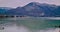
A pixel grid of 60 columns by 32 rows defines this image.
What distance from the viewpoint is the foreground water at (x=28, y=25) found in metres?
0.95

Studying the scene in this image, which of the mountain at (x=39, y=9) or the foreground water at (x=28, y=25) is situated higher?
the mountain at (x=39, y=9)

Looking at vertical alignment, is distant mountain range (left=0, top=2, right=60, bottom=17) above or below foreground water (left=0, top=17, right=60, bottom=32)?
above

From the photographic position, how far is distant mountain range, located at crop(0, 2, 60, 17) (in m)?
0.96

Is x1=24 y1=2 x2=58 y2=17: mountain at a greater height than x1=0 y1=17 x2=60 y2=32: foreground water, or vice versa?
x1=24 y1=2 x2=58 y2=17: mountain

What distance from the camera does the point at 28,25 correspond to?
3.13 ft

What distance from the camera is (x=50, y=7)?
38.1 inches

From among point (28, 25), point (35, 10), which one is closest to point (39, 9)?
point (35, 10)

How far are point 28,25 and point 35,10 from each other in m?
0.18

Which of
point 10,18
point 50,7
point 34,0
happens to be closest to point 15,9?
point 10,18

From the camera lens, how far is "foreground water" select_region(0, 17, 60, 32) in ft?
3.13

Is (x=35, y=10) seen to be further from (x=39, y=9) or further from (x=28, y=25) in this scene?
(x=28, y=25)

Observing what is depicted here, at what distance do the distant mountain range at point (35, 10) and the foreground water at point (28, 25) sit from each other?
0.06m

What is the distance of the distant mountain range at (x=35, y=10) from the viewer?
3.15ft

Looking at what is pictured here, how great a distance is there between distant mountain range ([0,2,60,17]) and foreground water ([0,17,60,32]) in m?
0.06
